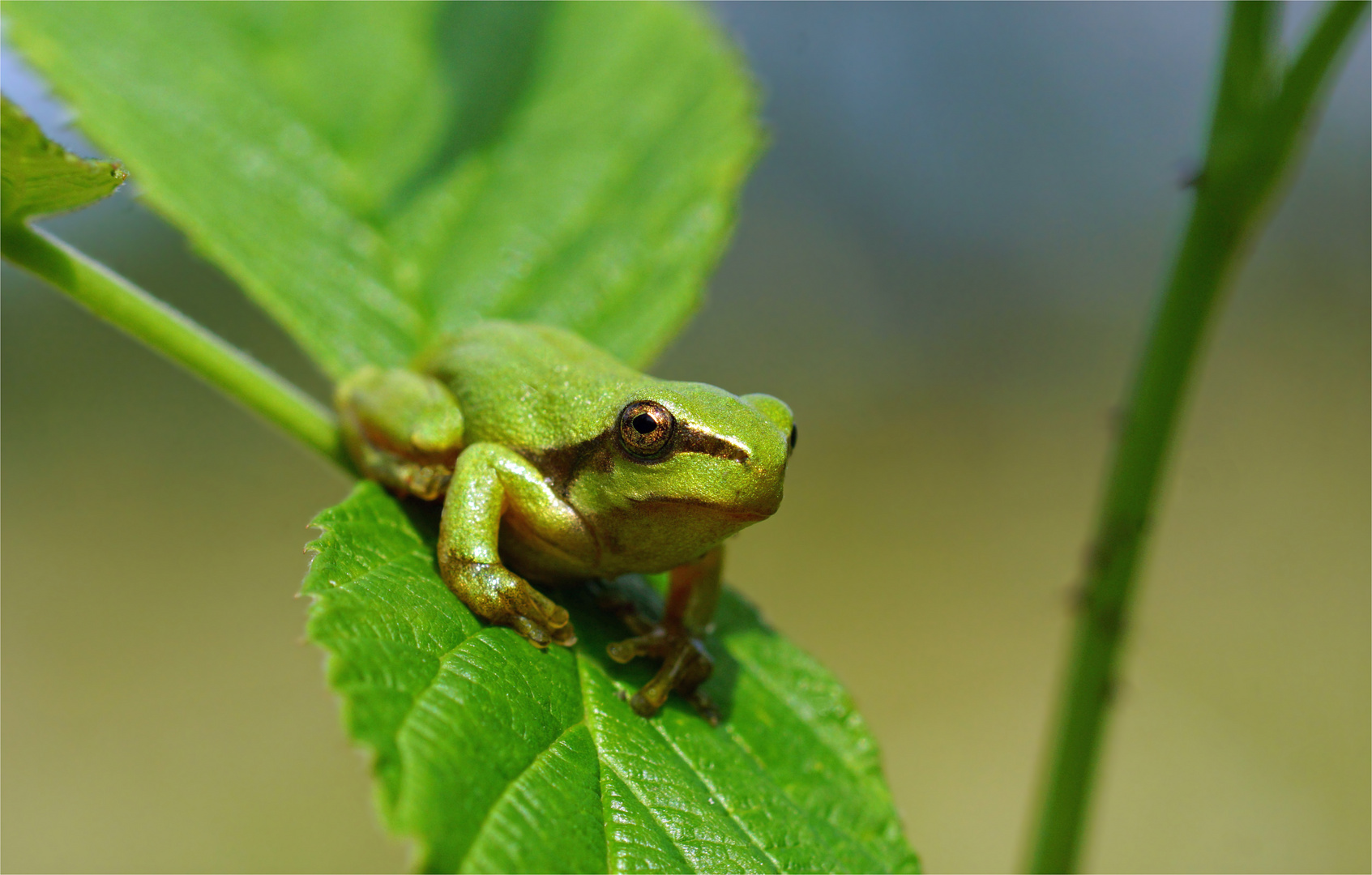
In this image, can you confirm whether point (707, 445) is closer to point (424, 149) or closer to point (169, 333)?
point (169, 333)

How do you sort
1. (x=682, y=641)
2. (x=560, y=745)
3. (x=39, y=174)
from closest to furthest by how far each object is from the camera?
(x=39, y=174)
(x=560, y=745)
(x=682, y=641)

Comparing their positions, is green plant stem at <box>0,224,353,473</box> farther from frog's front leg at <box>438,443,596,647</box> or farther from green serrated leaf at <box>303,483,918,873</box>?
frog's front leg at <box>438,443,596,647</box>

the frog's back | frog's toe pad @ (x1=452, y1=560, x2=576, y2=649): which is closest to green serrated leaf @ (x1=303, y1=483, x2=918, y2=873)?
frog's toe pad @ (x1=452, y1=560, x2=576, y2=649)

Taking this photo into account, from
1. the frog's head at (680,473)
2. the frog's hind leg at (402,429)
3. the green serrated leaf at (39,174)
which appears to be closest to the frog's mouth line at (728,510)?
the frog's head at (680,473)

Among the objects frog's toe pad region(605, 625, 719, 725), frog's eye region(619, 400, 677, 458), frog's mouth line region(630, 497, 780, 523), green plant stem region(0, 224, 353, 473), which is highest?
frog's eye region(619, 400, 677, 458)

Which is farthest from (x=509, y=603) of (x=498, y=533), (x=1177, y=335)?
(x=1177, y=335)

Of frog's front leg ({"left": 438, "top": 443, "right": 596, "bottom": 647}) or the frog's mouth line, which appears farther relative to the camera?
the frog's mouth line
